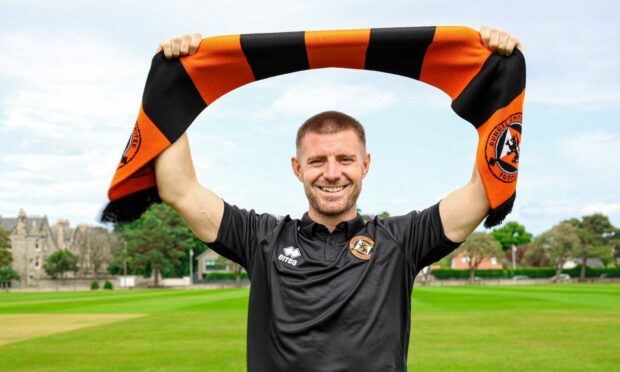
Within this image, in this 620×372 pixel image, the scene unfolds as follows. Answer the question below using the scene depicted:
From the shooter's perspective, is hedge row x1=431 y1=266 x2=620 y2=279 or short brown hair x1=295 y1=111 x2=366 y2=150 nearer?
short brown hair x1=295 y1=111 x2=366 y2=150

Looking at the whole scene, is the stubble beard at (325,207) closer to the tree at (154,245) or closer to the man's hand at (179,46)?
the man's hand at (179,46)

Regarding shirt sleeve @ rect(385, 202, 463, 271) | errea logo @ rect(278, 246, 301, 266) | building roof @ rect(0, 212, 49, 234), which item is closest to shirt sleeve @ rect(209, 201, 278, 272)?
errea logo @ rect(278, 246, 301, 266)

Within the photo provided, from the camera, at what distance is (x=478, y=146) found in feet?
12.8

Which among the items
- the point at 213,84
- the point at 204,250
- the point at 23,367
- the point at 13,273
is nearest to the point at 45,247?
the point at 13,273

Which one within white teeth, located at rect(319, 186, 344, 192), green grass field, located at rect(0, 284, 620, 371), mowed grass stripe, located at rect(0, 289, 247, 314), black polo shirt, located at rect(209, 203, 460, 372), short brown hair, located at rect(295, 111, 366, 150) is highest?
short brown hair, located at rect(295, 111, 366, 150)

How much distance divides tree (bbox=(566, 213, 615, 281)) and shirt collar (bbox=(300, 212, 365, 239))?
293 ft

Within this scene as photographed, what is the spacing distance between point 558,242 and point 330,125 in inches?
3408

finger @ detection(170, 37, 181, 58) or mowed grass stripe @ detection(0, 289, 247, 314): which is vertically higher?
finger @ detection(170, 37, 181, 58)

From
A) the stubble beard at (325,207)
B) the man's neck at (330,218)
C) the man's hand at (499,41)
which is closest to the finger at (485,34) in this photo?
the man's hand at (499,41)

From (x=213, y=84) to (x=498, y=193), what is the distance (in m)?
1.87

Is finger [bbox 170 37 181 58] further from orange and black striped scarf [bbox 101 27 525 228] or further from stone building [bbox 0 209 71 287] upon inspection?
stone building [bbox 0 209 71 287]

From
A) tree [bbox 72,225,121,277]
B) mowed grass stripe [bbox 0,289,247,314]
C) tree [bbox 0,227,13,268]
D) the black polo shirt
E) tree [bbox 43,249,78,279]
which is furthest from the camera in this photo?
tree [bbox 72,225,121,277]

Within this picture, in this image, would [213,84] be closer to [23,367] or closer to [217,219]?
[217,219]

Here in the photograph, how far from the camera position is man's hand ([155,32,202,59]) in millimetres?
3996
